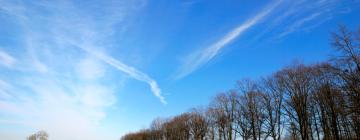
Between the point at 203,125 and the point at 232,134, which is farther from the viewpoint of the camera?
the point at 203,125

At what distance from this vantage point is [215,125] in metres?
54.6

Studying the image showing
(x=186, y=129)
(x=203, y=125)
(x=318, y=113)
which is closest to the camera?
(x=318, y=113)

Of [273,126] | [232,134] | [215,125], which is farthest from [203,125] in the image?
[273,126]

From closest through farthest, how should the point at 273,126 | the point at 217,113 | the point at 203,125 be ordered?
the point at 273,126 < the point at 217,113 < the point at 203,125

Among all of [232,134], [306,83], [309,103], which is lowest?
[232,134]

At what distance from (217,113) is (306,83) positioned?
67.8 feet

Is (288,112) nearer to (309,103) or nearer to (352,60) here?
(309,103)

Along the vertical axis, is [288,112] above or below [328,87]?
below

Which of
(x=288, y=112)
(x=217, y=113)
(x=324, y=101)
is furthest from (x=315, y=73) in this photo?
(x=217, y=113)

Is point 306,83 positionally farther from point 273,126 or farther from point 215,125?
point 215,125

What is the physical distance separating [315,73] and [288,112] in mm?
6715

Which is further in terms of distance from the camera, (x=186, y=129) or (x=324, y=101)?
(x=186, y=129)

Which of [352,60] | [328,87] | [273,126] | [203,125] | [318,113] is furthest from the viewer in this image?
[203,125]

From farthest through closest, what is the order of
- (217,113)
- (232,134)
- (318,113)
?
(217,113)
(232,134)
(318,113)
